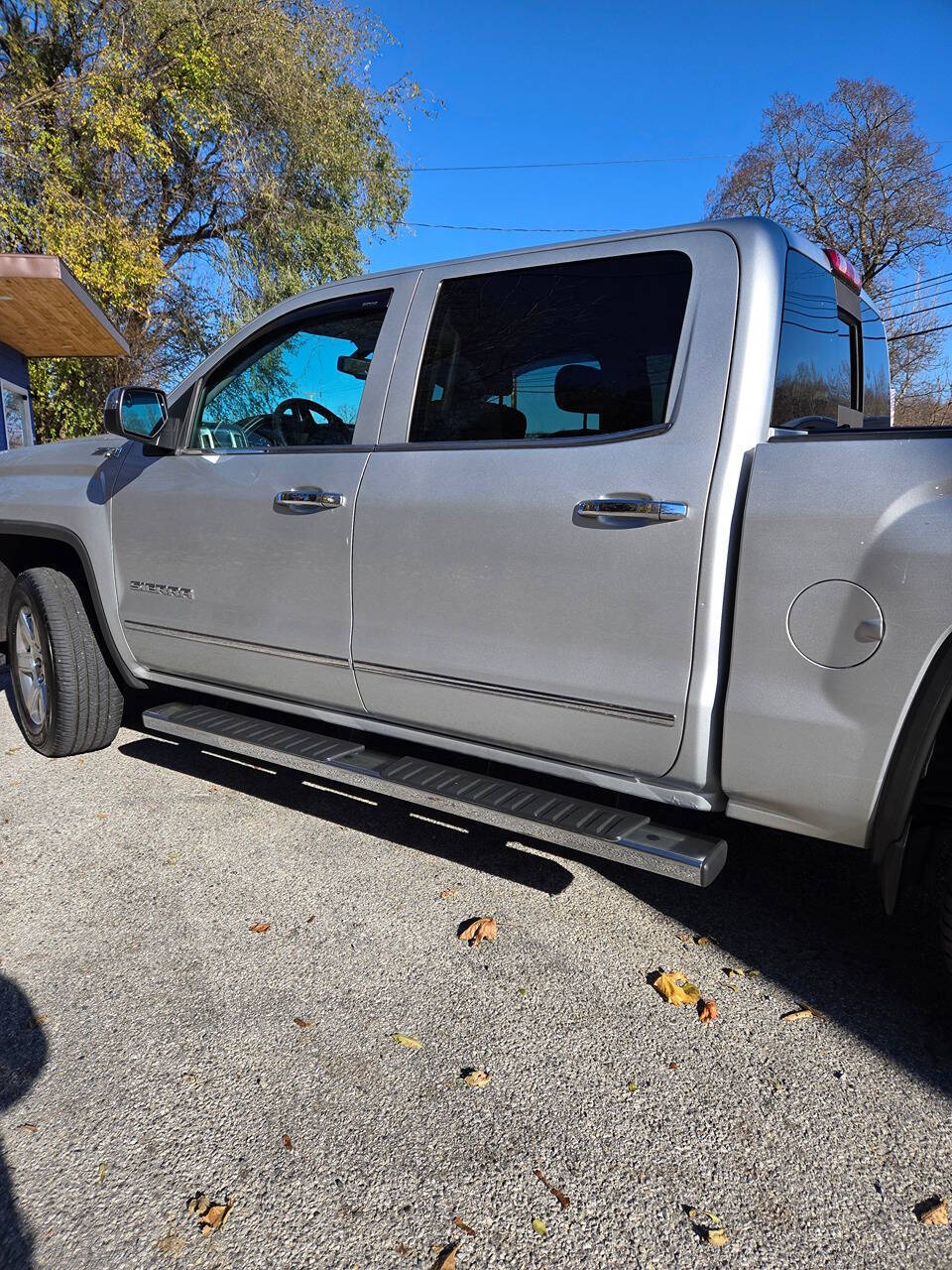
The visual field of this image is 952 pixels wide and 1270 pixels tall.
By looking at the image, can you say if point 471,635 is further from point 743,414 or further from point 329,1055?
point 329,1055

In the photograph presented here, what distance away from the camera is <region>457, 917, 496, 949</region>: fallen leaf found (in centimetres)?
267

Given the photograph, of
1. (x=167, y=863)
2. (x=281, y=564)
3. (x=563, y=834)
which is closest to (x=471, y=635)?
(x=563, y=834)

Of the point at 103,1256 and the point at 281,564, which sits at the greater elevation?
the point at 281,564

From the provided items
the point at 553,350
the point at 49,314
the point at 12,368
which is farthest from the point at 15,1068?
the point at 12,368

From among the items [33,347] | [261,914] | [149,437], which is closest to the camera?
[261,914]

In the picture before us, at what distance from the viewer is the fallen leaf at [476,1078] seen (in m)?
2.06

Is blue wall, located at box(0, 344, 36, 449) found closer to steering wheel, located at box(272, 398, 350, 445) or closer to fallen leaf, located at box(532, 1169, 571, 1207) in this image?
steering wheel, located at box(272, 398, 350, 445)

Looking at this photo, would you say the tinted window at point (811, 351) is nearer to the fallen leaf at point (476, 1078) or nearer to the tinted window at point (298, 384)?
the tinted window at point (298, 384)

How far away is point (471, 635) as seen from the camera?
2.63 meters

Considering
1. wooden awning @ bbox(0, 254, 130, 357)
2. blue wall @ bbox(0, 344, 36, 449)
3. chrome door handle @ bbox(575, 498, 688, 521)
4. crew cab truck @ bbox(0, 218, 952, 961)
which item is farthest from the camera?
blue wall @ bbox(0, 344, 36, 449)

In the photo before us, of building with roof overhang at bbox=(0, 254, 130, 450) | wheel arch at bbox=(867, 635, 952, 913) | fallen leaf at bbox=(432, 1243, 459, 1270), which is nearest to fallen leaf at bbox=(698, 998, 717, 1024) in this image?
wheel arch at bbox=(867, 635, 952, 913)

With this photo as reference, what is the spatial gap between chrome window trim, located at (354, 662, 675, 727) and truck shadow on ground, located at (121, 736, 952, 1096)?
2.69 feet

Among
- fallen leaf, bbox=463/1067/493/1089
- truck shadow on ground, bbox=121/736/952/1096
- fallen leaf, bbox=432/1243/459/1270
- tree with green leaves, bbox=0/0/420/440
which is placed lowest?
truck shadow on ground, bbox=121/736/952/1096

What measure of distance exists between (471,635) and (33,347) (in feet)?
41.5
